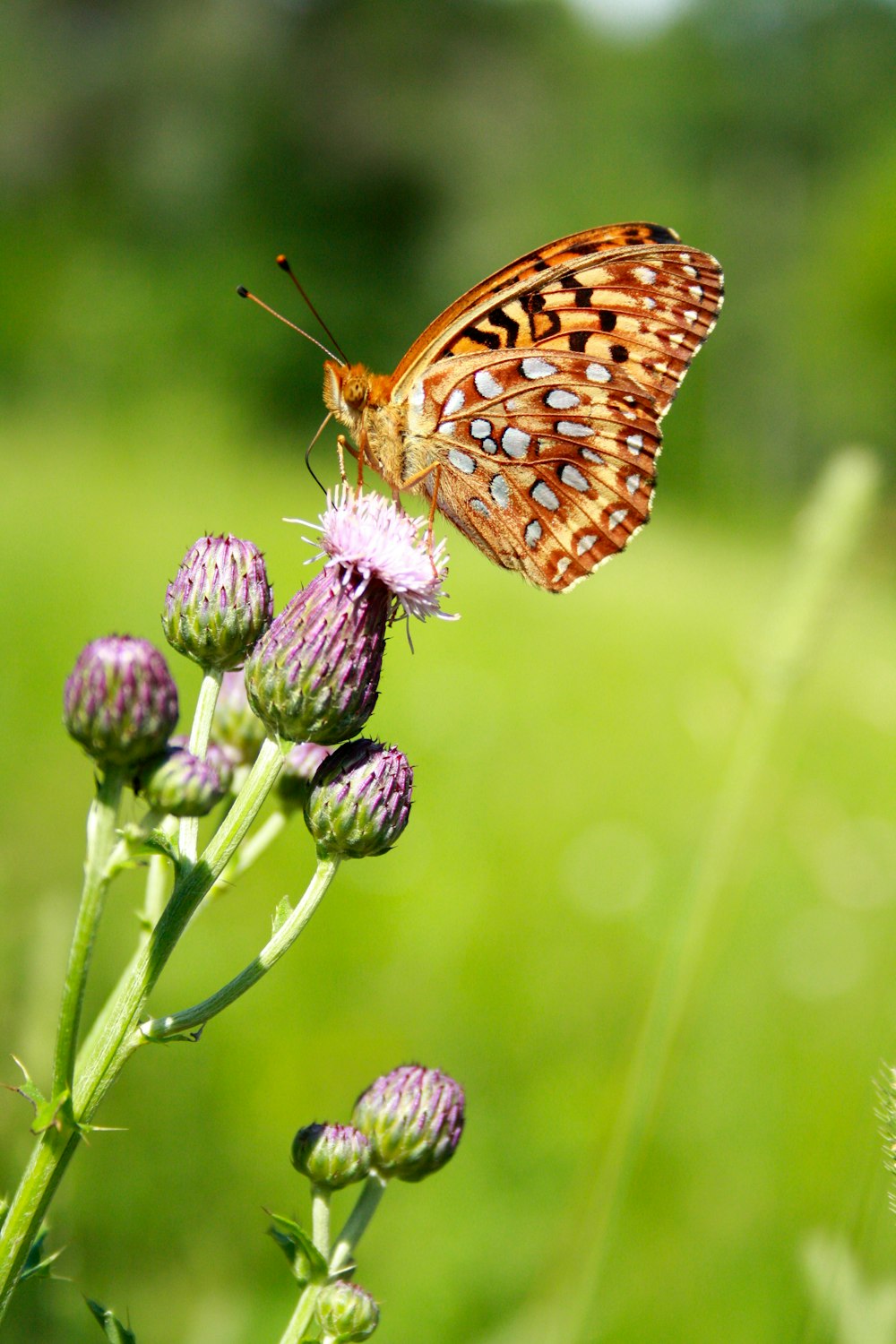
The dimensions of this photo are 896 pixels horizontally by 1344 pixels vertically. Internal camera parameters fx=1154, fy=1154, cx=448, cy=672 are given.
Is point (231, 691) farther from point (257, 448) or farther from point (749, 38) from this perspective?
point (749, 38)

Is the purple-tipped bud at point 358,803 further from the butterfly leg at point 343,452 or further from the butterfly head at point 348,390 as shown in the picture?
the butterfly head at point 348,390

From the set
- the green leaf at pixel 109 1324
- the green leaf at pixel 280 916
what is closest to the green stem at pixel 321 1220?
the green leaf at pixel 109 1324

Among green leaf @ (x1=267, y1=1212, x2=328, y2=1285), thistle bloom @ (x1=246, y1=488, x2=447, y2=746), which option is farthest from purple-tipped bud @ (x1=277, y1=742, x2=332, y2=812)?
green leaf @ (x1=267, y1=1212, x2=328, y2=1285)

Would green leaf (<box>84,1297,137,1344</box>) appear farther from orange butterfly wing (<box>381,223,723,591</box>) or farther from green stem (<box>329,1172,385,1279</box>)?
orange butterfly wing (<box>381,223,723,591</box>)

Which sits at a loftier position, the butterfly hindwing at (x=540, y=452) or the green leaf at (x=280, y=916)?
the butterfly hindwing at (x=540, y=452)

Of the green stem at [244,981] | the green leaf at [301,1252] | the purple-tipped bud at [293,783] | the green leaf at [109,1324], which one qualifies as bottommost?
the green leaf at [109,1324]

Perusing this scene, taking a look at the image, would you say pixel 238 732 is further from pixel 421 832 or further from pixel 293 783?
pixel 421 832
